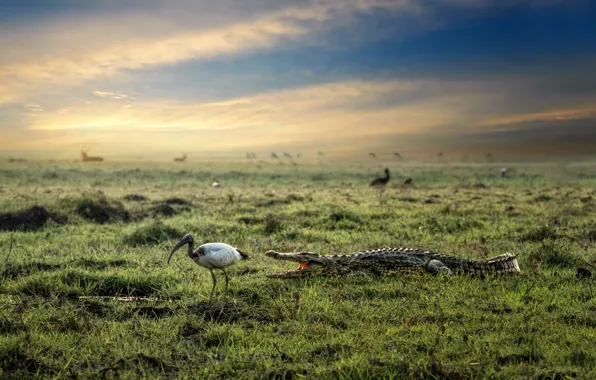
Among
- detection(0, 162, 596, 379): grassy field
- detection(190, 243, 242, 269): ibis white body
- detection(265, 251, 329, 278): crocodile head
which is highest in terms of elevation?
detection(190, 243, 242, 269): ibis white body

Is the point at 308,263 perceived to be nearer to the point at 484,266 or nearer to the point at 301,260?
the point at 301,260

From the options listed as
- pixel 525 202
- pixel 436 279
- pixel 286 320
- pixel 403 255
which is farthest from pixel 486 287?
pixel 525 202

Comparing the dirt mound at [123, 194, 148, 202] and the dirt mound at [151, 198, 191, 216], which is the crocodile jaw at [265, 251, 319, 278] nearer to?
the dirt mound at [151, 198, 191, 216]

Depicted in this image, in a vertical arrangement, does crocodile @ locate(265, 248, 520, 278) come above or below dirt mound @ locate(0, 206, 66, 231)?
below

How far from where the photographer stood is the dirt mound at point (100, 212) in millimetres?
13768

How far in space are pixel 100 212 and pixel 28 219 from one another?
68.4 inches

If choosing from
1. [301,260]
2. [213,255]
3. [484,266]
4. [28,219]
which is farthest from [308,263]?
[28,219]

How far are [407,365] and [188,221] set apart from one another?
369 inches

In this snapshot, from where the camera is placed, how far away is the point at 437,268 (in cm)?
778

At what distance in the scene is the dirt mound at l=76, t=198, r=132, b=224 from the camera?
13.8 meters

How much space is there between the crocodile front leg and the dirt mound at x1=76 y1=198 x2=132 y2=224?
855cm

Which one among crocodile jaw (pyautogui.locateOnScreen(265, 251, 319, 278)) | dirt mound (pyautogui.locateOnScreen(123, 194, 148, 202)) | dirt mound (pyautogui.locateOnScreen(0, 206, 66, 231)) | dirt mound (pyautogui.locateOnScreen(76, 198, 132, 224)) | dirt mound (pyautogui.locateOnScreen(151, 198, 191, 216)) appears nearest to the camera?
crocodile jaw (pyautogui.locateOnScreen(265, 251, 319, 278))

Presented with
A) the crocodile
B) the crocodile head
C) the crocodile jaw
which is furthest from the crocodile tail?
the crocodile jaw

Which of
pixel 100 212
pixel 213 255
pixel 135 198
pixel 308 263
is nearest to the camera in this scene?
pixel 213 255
